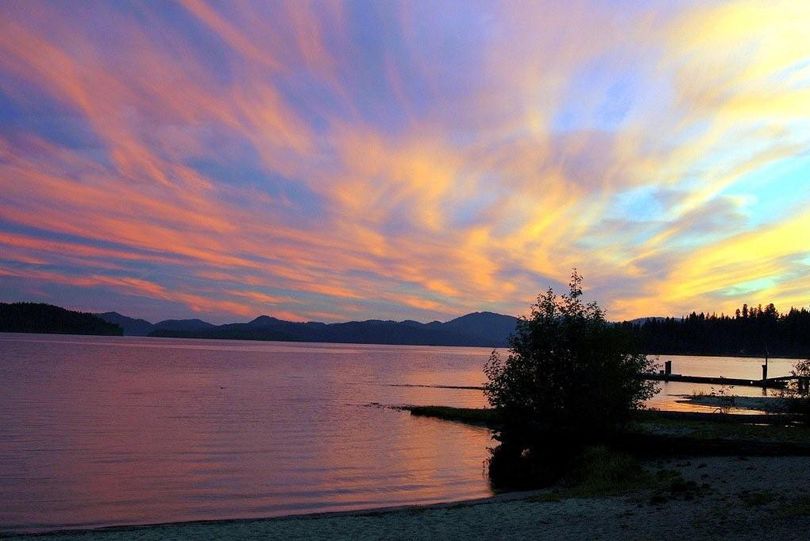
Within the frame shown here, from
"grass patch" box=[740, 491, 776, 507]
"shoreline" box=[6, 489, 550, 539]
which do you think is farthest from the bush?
"grass patch" box=[740, 491, 776, 507]

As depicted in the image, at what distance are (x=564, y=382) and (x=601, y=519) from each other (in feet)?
49.2

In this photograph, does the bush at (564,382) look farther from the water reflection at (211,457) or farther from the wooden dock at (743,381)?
the wooden dock at (743,381)

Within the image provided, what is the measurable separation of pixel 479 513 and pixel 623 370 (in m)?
14.5

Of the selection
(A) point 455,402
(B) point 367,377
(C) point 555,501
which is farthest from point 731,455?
(B) point 367,377

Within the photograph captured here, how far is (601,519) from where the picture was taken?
19.3 meters

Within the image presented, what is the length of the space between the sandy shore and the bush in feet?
26.2

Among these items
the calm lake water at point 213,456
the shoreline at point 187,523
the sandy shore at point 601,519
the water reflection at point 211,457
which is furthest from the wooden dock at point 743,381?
the shoreline at point 187,523

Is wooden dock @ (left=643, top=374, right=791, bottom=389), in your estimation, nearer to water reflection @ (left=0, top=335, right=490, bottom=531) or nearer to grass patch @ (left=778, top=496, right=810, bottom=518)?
water reflection @ (left=0, top=335, right=490, bottom=531)

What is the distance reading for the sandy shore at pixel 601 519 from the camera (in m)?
17.0

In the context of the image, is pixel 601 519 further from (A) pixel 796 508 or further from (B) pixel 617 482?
(B) pixel 617 482

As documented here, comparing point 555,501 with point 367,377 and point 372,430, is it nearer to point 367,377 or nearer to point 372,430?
point 372,430

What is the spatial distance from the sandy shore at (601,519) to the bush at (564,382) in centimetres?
800

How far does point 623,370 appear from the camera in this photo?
3369 centimetres

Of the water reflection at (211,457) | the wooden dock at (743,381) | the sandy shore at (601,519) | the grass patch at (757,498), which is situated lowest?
the water reflection at (211,457)
